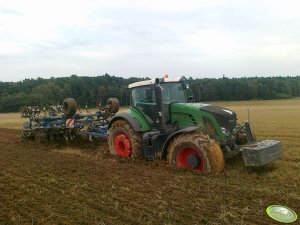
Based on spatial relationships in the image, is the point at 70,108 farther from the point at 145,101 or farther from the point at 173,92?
the point at 173,92

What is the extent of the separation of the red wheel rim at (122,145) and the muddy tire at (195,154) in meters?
1.77

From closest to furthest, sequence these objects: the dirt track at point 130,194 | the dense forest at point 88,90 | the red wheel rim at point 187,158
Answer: the dirt track at point 130,194
the red wheel rim at point 187,158
the dense forest at point 88,90

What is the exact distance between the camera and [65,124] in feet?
46.5

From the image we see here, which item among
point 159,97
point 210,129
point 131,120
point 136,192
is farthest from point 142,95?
point 136,192

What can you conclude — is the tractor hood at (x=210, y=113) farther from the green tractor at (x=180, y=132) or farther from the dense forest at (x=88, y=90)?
the dense forest at (x=88, y=90)

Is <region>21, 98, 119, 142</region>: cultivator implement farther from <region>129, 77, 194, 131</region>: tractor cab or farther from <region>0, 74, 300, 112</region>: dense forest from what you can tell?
<region>0, 74, 300, 112</region>: dense forest

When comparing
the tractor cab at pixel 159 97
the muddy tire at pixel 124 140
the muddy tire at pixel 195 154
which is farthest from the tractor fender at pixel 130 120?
→ the muddy tire at pixel 195 154

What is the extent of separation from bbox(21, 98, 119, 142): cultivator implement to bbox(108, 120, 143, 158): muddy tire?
2484mm

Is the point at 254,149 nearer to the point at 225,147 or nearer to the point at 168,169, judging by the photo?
the point at 225,147

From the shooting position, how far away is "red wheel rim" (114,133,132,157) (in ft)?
35.3

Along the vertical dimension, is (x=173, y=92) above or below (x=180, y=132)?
above

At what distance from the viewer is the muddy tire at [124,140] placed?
34.2 feet

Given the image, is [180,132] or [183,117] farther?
[183,117]

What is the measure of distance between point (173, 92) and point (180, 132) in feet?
5.70
